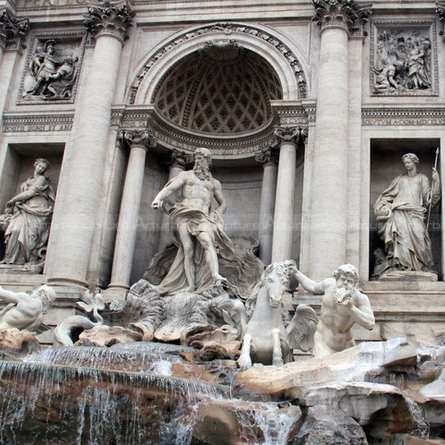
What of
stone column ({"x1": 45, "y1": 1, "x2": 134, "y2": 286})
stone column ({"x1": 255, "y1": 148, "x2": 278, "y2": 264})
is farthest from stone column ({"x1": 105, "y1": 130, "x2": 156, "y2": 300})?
stone column ({"x1": 255, "y1": 148, "x2": 278, "y2": 264})

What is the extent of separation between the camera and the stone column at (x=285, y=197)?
52.9ft

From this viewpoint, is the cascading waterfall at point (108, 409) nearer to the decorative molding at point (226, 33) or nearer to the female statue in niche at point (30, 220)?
the female statue in niche at point (30, 220)

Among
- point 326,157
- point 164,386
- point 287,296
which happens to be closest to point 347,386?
point 164,386

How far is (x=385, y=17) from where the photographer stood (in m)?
18.2

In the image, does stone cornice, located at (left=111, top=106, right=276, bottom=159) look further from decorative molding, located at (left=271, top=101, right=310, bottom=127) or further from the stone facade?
decorative molding, located at (left=271, top=101, right=310, bottom=127)

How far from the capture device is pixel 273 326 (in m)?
11.8

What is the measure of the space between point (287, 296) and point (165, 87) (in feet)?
23.4

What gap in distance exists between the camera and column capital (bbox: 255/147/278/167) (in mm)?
18266

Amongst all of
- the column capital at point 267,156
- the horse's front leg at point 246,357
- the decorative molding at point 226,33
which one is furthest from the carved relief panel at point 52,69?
the horse's front leg at point 246,357

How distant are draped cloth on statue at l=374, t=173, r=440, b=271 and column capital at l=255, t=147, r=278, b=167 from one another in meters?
3.26

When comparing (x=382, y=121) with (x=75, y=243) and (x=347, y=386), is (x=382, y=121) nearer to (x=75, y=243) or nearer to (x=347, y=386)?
(x=75, y=243)

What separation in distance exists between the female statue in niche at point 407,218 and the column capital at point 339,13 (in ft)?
12.8

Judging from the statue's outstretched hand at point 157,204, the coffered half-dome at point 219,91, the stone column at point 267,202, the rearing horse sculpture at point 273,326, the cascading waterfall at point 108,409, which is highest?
the coffered half-dome at point 219,91

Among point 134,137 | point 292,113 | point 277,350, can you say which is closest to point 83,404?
point 277,350
